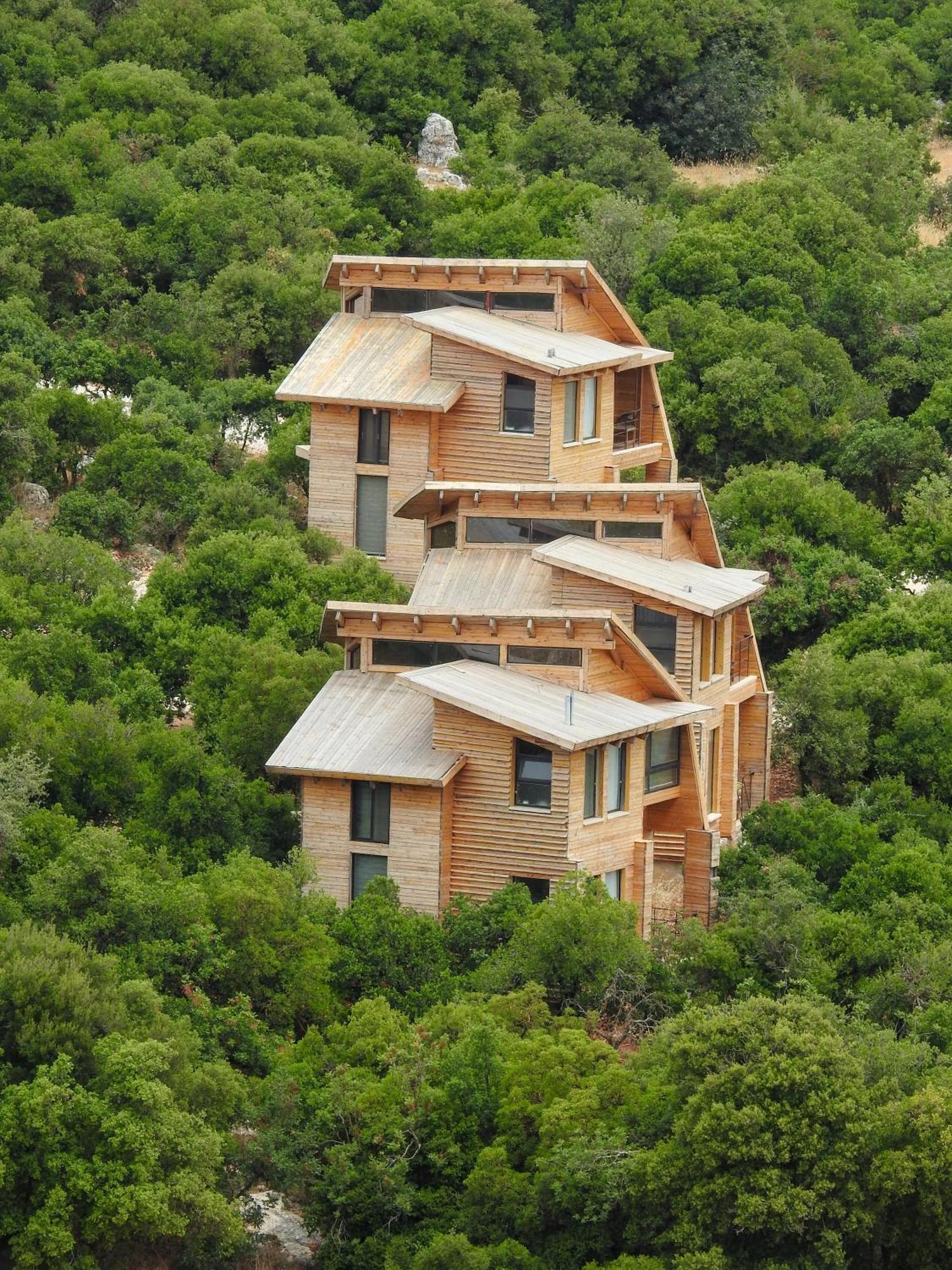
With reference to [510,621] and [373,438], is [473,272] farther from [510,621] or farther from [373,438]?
[510,621]

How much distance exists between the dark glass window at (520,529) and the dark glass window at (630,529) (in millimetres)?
240

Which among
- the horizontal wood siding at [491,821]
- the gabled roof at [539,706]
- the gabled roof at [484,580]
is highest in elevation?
the gabled roof at [484,580]

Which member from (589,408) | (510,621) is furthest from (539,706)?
(589,408)

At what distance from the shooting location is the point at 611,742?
46000mm

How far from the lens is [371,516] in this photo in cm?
5838

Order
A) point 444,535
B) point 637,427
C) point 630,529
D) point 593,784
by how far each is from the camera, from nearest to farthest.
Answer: point 593,784 < point 630,529 < point 444,535 < point 637,427

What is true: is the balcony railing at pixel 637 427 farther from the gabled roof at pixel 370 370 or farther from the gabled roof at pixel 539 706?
the gabled roof at pixel 539 706

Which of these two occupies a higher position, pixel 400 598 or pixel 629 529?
pixel 629 529

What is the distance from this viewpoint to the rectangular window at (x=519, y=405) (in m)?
57.1

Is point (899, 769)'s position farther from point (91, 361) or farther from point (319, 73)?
point (319, 73)

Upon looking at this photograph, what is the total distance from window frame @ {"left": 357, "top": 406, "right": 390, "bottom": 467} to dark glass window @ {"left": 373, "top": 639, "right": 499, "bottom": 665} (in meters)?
10.1

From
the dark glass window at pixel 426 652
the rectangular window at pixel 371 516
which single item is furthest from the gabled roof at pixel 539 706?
the rectangular window at pixel 371 516

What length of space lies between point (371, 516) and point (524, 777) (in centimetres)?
1395

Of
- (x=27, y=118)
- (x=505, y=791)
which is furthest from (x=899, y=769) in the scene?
(x=27, y=118)
